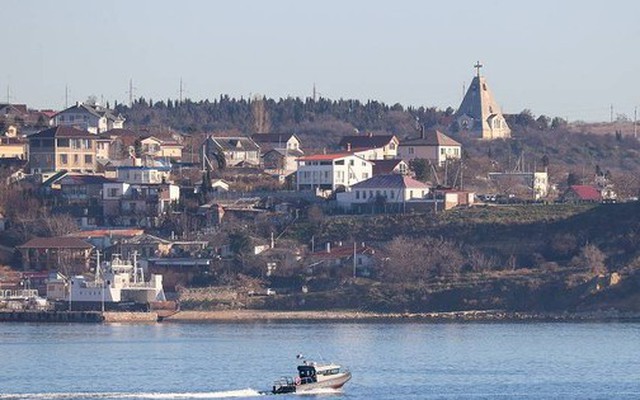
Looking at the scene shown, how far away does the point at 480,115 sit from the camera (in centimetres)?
15112

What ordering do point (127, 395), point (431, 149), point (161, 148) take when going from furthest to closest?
point (161, 148) < point (431, 149) < point (127, 395)

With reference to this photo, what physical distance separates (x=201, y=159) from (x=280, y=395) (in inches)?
2590

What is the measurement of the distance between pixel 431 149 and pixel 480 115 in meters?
27.8

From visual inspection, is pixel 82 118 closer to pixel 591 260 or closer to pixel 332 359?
pixel 591 260

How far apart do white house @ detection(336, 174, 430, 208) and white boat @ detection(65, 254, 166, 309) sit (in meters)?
16.5

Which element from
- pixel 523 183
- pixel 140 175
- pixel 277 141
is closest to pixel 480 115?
pixel 277 141

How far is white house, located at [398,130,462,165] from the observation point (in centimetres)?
12381

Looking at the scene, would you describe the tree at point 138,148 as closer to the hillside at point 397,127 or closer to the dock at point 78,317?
the hillside at point 397,127

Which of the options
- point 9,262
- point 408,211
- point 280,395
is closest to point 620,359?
point 280,395

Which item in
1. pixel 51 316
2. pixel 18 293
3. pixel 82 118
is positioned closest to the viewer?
pixel 51 316

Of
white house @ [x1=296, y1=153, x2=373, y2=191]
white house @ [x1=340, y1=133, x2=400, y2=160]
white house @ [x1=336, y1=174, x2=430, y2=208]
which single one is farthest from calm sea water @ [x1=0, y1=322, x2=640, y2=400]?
white house @ [x1=340, y1=133, x2=400, y2=160]

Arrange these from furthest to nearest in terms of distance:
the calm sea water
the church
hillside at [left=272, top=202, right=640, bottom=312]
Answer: the church → hillside at [left=272, top=202, right=640, bottom=312] → the calm sea water

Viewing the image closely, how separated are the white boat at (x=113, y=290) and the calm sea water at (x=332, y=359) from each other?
4.12 metres

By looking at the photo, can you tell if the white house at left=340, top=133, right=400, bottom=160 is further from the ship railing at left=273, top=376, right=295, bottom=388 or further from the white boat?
the ship railing at left=273, top=376, right=295, bottom=388
